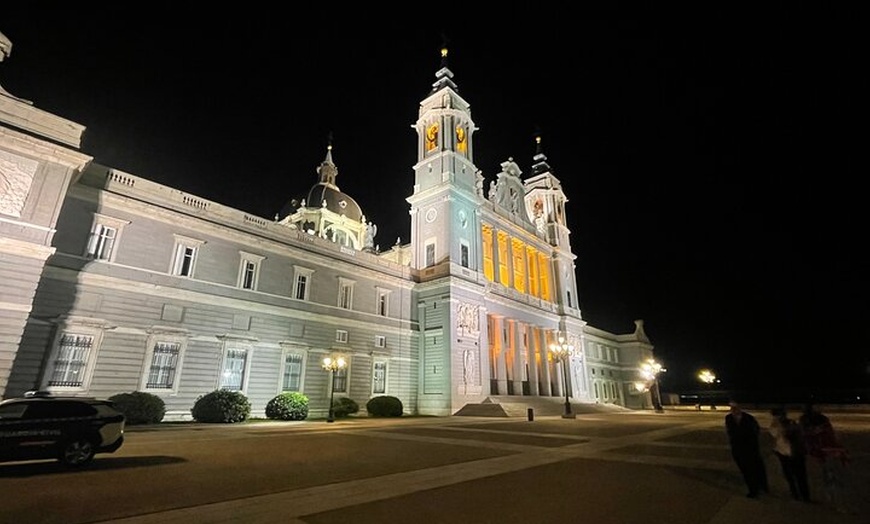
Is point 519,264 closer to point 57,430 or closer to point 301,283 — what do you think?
point 301,283

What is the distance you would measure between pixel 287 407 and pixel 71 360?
10.1 meters

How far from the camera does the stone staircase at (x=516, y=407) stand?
30.1 metres

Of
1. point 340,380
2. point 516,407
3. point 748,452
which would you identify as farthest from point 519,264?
point 748,452

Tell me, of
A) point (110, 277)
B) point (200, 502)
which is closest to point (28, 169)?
point (110, 277)

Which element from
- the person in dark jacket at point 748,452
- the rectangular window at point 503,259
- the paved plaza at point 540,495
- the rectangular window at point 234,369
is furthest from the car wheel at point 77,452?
the rectangular window at point 503,259

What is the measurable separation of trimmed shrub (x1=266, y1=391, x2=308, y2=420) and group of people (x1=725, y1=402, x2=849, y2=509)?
2146 cm

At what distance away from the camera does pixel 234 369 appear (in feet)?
Answer: 76.5

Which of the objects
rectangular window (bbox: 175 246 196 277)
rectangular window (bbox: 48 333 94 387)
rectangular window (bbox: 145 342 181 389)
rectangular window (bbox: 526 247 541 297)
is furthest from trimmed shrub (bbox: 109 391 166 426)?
rectangular window (bbox: 526 247 541 297)

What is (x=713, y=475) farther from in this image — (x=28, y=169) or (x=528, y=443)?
(x=28, y=169)

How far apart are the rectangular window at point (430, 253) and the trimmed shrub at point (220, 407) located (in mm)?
19974

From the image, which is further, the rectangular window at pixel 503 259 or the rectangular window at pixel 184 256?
the rectangular window at pixel 503 259

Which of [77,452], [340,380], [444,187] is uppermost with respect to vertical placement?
[444,187]

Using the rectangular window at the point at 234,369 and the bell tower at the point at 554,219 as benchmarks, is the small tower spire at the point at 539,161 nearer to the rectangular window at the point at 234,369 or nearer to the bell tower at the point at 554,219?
the bell tower at the point at 554,219

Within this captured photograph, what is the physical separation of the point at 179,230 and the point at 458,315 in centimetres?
2090
